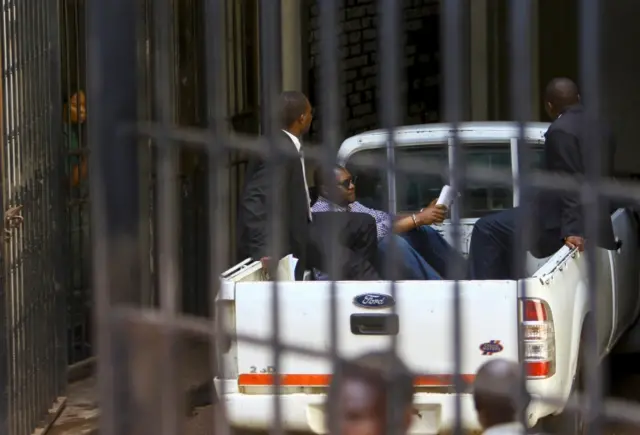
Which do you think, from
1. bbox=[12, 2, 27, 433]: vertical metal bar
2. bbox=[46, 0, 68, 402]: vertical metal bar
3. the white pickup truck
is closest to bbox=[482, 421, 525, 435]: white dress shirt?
the white pickup truck

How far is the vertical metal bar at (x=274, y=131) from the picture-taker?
203cm

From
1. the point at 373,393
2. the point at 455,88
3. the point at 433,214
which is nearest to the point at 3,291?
the point at 433,214

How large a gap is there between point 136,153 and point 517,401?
0.88m

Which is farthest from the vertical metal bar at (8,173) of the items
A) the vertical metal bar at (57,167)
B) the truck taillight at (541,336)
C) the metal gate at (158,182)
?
the metal gate at (158,182)

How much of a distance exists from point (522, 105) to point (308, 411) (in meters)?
1.77

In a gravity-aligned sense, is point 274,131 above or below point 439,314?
above

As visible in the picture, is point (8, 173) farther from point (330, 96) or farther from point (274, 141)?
point (330, 96)

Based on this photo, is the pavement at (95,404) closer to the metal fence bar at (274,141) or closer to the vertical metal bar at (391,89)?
the metal fence bar at (274,141)

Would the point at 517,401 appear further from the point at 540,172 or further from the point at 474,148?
the point at 474,148

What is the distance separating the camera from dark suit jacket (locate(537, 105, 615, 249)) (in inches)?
70.8

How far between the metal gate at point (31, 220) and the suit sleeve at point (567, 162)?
12.1ft

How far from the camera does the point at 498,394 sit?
1.83 m

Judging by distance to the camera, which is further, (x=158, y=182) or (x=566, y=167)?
(x=158, y=182)

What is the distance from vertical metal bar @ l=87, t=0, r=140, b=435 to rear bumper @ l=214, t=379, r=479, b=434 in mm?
270
